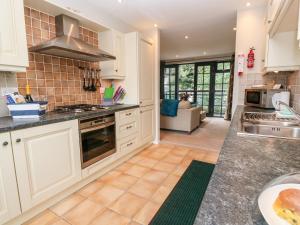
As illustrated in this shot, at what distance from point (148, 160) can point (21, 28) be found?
7.43 feet

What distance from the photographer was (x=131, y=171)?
2393 millimetres

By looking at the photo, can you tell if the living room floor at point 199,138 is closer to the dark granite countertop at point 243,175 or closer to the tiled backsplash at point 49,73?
the tiled backsplash at point 49,73

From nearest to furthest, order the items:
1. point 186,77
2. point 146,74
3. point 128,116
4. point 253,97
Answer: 1. point 253,97
2. point 128,116
3. point 146,74
4. point 186,77

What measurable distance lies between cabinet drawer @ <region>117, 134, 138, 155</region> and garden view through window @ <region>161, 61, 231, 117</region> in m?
3.97

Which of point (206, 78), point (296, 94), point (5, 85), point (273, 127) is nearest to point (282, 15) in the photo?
point (273, 127)

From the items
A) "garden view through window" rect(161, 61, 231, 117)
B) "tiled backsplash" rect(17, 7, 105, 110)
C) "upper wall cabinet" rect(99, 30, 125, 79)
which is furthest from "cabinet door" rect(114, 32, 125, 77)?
"garden view through window" rect(161, 61, 231, 117)

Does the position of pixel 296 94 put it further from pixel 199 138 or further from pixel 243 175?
pixel 199 138

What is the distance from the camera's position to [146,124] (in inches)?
126

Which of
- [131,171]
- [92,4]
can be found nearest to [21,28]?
[92,4]

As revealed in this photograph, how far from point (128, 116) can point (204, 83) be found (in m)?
4.92

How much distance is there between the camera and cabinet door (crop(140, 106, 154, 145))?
3057mm

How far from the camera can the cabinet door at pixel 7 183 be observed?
1.26 metres

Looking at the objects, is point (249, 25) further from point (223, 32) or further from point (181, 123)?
point (181, 123)

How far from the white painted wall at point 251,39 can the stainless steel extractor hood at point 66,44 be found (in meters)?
2.15
